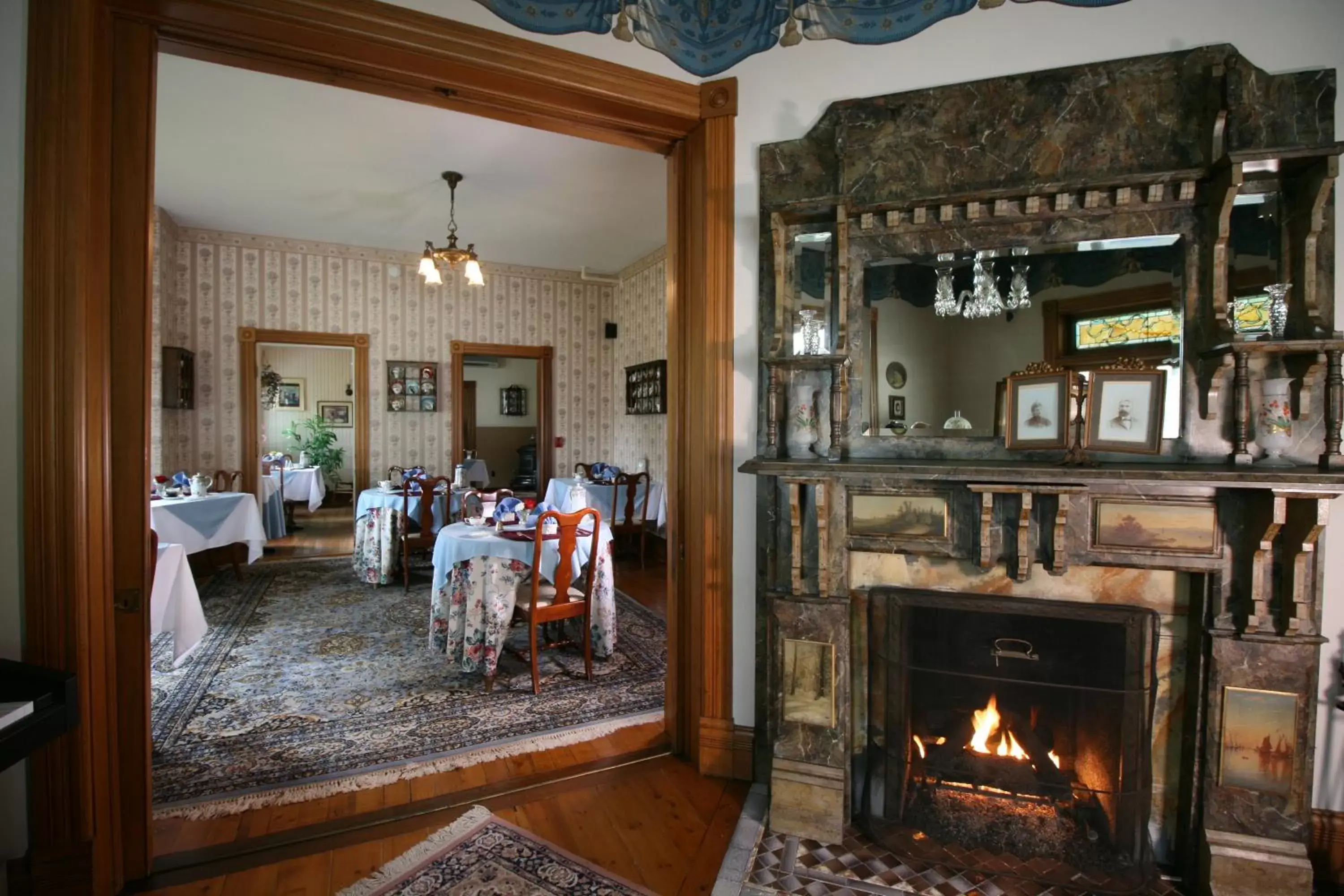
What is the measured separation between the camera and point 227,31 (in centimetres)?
188

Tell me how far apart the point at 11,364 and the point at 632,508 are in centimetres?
467

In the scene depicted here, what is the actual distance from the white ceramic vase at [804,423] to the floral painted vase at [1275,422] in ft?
4.17

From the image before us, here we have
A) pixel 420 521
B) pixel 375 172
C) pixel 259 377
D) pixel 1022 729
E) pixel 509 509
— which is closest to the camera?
pixel 1022 729

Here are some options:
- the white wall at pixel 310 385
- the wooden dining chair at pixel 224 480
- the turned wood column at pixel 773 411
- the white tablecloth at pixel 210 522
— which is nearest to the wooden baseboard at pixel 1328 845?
the turned wood column at pixel 773 411

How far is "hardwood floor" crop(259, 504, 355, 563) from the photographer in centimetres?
649

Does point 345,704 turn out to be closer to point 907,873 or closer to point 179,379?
point 907,873

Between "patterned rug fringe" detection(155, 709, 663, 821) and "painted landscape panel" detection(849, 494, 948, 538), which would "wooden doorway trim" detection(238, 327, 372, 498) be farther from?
"painted landscape panel" detection(849, 494, 948, 538)

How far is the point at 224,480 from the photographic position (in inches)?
226

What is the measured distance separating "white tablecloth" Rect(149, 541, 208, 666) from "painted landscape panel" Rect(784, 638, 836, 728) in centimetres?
323

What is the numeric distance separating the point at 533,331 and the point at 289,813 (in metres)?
5.87

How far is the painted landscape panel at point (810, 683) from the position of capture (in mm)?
2041

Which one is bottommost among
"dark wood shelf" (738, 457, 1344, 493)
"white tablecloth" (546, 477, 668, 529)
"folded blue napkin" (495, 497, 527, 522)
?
"white tablecloth" (546, 477, 668, 529)

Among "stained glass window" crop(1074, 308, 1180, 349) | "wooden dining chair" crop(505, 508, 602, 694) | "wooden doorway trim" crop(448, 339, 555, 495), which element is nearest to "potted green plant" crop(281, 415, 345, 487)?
"wooden doorway trim" crop(448, 339, 555, 495)

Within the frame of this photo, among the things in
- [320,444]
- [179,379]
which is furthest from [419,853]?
[320,444]
